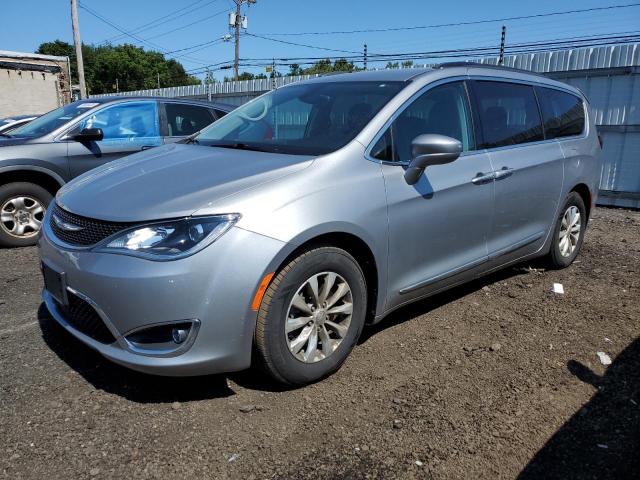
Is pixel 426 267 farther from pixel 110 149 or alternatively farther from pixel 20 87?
pixel 20 87

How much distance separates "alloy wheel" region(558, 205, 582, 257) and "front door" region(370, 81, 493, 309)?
1.56 meters

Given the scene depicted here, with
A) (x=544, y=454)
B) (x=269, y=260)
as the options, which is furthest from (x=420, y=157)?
Result: (x=544, y=454)

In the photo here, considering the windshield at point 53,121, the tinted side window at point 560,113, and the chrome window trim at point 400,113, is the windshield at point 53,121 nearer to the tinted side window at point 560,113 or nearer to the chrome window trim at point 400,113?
the chrome window trim at point 400,113

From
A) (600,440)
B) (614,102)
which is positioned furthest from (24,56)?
(600,440)

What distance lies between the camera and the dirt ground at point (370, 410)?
2.30 metres

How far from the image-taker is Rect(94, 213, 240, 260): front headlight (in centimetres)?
241

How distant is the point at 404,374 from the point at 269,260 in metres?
1.19

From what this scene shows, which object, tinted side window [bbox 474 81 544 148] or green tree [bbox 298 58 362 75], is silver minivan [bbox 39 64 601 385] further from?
green tree [bbox 298 58 362 75]

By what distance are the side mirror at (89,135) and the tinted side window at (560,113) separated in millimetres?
4688

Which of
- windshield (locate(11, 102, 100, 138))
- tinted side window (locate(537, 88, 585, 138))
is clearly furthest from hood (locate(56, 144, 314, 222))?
windshield (locate(11, 102, 100, 138))

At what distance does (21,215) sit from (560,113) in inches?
224

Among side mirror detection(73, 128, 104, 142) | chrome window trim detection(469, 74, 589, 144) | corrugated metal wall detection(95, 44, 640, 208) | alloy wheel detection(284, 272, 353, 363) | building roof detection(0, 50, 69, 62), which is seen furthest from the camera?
building roof detection(0, 50, 69, 62)

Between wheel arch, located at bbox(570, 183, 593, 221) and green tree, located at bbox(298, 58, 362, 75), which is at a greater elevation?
green tree, located at bbox(298, 58, 362, 75)

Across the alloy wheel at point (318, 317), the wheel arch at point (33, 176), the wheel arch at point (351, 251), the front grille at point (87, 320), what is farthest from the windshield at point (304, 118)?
the wheel arch at point (33, 176)
